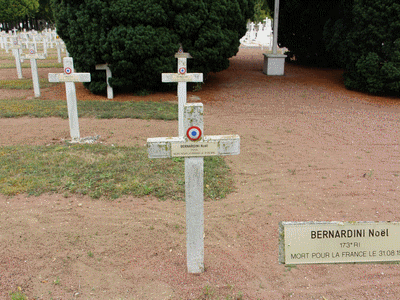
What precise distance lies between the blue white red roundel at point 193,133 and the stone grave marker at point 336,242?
99 cm

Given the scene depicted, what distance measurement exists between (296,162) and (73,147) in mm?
3954

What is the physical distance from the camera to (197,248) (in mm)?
3275

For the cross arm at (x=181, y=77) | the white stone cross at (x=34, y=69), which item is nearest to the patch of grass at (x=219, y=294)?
the cross arm at (x=181, y=77)

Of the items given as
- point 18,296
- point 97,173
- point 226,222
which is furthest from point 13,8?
point 18,296

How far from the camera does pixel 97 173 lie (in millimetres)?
5441

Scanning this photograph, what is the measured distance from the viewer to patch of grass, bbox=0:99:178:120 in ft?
29.0

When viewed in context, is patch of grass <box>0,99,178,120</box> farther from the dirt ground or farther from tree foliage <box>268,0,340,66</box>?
tree foliage <box>268,0,340,66</box>

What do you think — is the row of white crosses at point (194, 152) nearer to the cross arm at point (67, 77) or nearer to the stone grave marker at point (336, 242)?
the stone grave marker at point (336, 242)

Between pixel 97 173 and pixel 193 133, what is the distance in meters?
2.93

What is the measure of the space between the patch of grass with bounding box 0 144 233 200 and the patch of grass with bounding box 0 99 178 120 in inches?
93.1

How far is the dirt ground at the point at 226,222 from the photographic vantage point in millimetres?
3209

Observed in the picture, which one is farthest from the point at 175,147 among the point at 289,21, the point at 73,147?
the point at 289,21

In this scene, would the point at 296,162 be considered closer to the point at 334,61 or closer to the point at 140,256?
the point at 140,256

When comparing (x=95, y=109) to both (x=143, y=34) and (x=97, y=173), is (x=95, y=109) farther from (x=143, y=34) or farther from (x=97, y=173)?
(x=97, y=173)
